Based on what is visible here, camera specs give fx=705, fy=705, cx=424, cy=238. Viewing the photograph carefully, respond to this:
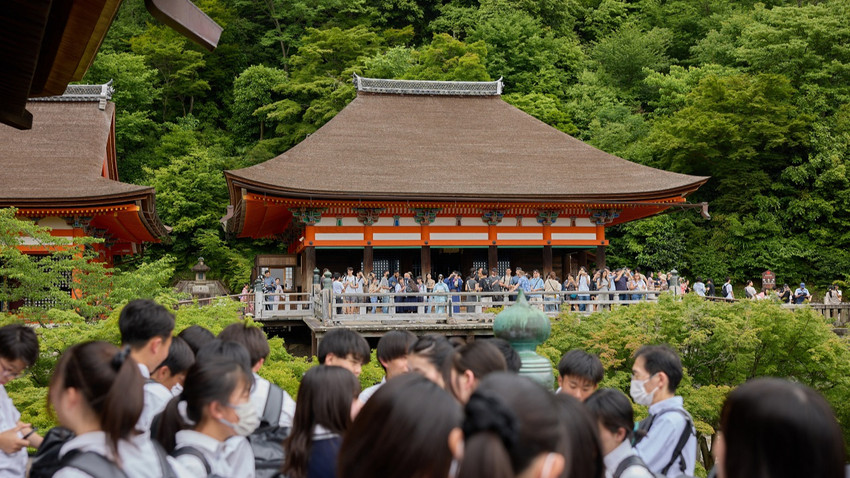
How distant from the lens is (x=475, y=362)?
307 centimetres

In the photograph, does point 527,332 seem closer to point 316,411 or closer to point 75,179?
point 316,411

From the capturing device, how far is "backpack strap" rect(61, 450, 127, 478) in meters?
2.21

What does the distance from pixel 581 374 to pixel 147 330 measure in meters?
2.27

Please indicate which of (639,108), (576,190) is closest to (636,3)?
(639,108)

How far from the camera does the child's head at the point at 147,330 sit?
330 centimetres

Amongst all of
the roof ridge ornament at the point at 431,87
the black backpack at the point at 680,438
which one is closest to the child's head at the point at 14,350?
the black backpack at the point at 680,438

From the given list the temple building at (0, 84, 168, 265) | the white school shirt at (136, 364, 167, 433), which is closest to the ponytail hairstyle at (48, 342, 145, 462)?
the white school shirt at (136, 364, 167, 433)

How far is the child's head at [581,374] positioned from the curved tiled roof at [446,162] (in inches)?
541

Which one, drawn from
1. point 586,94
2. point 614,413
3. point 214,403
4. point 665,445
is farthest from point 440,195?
point 586,94

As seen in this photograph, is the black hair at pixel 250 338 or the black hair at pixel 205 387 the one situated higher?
the black hair at pixel 250 338

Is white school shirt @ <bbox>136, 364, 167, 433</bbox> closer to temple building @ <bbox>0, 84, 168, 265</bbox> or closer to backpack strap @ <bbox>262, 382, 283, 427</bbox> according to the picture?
backpack strap @ <bbox>262, 382, 283, 427</bbox>

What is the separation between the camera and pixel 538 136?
22594 mm

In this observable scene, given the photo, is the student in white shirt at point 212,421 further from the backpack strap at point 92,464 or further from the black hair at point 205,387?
the backpack strap at point 92,464

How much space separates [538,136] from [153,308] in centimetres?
2019
